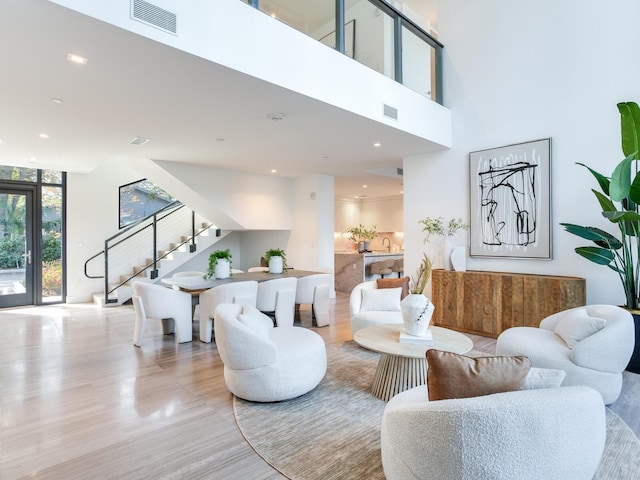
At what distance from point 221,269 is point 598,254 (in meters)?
4.93

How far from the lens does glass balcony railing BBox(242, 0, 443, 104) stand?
4652 mm

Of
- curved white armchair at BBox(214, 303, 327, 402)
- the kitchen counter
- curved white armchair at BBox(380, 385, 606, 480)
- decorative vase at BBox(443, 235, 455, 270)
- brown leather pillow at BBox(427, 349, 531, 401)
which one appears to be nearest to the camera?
curved white armchair at BBox(380, 385, 606, 480)

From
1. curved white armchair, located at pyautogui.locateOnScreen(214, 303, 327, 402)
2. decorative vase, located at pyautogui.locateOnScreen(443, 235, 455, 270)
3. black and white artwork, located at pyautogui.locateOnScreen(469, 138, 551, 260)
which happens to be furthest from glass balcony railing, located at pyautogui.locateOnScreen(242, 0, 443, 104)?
curved white armchair, located at pyautogui.locateOnScreen(214, 303, 327, 402)

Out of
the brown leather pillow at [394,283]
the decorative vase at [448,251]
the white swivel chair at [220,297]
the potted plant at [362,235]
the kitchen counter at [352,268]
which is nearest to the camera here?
the white swivel chair at [220,297]

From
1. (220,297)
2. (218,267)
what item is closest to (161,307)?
(220,297)

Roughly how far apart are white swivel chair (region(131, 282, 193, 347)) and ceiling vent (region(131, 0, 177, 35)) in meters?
3.01

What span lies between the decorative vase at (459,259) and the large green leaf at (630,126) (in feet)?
7.89

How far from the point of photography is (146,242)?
8844 mm

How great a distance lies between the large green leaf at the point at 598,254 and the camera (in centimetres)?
420

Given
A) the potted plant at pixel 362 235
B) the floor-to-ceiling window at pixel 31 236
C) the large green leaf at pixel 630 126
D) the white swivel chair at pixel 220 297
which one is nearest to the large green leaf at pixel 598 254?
the large green leaf at pixel 630 126

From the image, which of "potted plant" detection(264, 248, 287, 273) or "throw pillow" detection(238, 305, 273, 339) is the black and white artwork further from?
Answer: "throw pillow" detection(238, 305, 273, 339)

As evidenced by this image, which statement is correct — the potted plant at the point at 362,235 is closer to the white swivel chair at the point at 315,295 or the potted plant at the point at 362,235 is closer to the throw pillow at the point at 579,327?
the white swivel chair at the point at 315,295

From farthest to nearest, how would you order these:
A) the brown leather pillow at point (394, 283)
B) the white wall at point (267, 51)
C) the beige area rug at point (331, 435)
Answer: the brown leather pillow at point (394, 283)
the white wall at point (267, 51)
the beige area rug at point (331, 435)

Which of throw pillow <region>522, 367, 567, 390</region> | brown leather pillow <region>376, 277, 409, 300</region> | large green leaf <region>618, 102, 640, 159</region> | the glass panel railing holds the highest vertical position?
the glass panel railing
